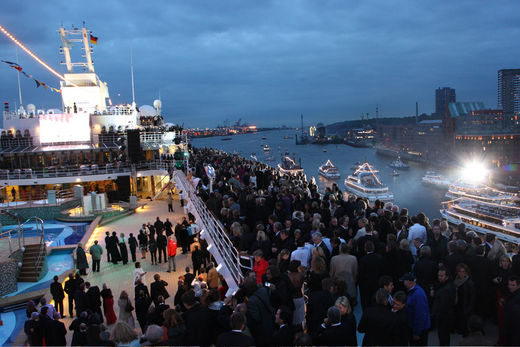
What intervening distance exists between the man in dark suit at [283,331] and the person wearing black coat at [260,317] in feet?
0.70

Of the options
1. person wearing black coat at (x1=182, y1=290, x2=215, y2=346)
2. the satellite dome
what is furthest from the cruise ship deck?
the satellite dome

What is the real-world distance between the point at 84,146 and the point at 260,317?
1030 inches

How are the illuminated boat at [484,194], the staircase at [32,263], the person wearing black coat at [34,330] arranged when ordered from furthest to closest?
the illuminated boat at [484,194] < the staircase at [32,263] < the person wearing black coat at [34,330]

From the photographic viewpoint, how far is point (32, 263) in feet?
38.4

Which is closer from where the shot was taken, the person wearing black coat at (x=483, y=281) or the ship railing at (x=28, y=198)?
the person wearing black coat at (x=483, y=281)

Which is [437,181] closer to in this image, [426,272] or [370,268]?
[370,268]

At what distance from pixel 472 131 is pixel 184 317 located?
5387 inches

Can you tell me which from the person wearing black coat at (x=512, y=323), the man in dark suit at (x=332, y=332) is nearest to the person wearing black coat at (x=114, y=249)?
the man in dark suit at (x=332, y=332)

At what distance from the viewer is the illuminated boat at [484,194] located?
47.8 m

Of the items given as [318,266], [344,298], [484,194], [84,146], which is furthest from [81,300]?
[484,194]

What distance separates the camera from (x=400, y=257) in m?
5.66

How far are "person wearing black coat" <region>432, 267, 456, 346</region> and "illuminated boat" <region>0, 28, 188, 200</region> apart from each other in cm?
2063

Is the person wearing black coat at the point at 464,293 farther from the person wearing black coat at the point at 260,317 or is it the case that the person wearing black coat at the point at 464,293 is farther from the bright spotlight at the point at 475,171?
the bright spotlight at the point at 475,171

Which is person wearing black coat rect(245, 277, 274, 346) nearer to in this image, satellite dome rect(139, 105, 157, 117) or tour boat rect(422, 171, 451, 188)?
satellite dome rect(139, 105, 157, 117)
